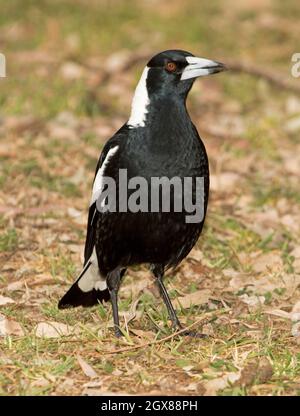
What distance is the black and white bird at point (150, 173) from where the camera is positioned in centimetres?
434

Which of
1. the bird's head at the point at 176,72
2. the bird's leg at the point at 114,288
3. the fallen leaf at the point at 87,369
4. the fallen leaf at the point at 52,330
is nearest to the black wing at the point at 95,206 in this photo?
the bird's leg at the point at 114,288

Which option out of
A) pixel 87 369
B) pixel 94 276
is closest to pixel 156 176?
pixel 94 276

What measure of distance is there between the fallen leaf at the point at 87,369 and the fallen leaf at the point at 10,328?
43cm

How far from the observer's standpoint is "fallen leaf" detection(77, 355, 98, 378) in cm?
382

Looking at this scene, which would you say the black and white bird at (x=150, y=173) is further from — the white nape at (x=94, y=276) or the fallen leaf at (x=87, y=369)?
the fallen leaf at (x=87, y=369)

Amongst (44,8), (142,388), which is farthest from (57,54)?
(142,388)

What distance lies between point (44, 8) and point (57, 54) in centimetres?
133

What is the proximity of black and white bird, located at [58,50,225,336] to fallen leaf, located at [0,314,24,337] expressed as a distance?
1.11 feet

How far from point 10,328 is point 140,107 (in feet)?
4.07

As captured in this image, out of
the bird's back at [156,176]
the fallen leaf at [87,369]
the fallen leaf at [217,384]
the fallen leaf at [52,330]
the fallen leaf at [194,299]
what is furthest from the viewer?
the fallen leaf at [194,299]

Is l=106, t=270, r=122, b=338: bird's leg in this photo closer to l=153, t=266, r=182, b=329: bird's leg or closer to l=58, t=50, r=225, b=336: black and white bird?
l=58, t=50, r=225, b=336: black and white bird

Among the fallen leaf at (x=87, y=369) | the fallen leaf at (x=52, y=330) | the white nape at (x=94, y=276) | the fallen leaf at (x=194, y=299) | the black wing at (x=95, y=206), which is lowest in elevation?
the fallen leaf at (x=87, y=369)

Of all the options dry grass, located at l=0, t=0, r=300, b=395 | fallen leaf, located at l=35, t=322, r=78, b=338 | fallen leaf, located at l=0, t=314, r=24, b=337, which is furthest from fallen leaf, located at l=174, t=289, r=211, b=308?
fallen leaf, located at l=0, t=314, r=24, b=337

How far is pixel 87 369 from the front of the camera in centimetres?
385
